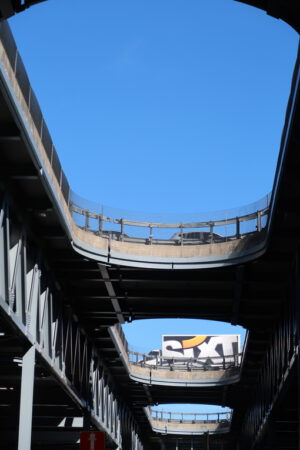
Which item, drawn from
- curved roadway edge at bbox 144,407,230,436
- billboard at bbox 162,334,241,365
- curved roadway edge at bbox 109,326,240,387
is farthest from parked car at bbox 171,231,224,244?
billboard at bbox 162,334,241,365

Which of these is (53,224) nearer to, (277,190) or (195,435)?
(277,190)

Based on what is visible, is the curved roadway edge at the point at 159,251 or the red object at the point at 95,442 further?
the curved roadway edge at the point at 159,251

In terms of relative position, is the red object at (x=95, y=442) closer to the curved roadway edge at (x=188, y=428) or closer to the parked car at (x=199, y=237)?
the parked car at (x=199, y=237)

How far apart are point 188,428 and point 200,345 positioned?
52317 millimetres

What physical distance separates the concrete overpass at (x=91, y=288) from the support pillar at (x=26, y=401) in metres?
0.04

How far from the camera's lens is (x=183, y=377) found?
64.4 meters

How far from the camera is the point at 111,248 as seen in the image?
3622cm

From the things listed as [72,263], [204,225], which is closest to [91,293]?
[72,263]

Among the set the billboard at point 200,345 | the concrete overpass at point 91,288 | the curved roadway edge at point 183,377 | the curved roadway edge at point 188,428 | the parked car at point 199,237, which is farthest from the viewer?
the billboard at point 200,345

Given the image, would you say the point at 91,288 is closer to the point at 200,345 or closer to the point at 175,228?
the point at 175,228

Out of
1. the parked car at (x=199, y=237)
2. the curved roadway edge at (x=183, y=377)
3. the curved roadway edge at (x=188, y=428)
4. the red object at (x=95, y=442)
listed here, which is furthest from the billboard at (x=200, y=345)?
the red object at (x=95, y=442)

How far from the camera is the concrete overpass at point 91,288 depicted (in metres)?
26.0

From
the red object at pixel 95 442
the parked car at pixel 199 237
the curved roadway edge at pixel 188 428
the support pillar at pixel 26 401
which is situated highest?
the parked car at pixel 199 237

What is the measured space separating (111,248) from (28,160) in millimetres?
11046
